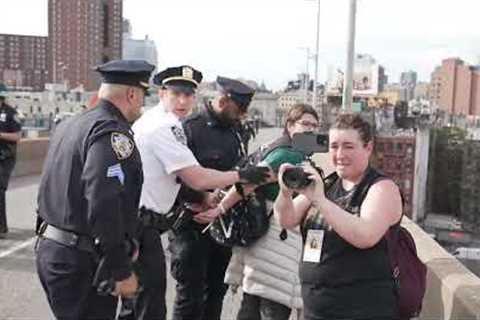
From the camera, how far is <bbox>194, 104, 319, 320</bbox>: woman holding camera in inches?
159

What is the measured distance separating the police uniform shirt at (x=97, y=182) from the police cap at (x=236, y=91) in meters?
1.23

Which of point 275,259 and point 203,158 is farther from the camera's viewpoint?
point 203,158

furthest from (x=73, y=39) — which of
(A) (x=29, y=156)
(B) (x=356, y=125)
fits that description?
(B) (x=356, y=125)

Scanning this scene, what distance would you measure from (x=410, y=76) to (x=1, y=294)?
181m

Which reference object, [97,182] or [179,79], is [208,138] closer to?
Answer: [179,79]

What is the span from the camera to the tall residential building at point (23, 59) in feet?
338

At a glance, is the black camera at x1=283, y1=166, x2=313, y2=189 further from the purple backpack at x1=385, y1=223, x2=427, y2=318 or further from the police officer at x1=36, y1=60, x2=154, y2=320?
the police officer at x1=36, y1=60, x2=154, y2=320

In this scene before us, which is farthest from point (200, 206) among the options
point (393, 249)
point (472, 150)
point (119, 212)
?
point (472, 150)

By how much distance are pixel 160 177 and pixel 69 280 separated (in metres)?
1.03

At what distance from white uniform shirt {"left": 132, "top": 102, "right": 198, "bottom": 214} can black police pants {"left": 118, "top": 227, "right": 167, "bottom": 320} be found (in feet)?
0.87

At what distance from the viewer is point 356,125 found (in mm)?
3219

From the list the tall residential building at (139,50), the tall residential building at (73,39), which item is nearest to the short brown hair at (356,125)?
the tall residential building at (139,50)

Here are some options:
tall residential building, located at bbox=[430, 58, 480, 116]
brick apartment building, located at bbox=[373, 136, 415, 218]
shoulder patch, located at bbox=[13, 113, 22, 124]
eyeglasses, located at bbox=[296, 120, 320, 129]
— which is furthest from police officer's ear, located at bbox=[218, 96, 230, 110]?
tall residential building, located at bbox=[430, 58, 480, 116]

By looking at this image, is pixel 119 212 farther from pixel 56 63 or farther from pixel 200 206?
pixel 56 63
